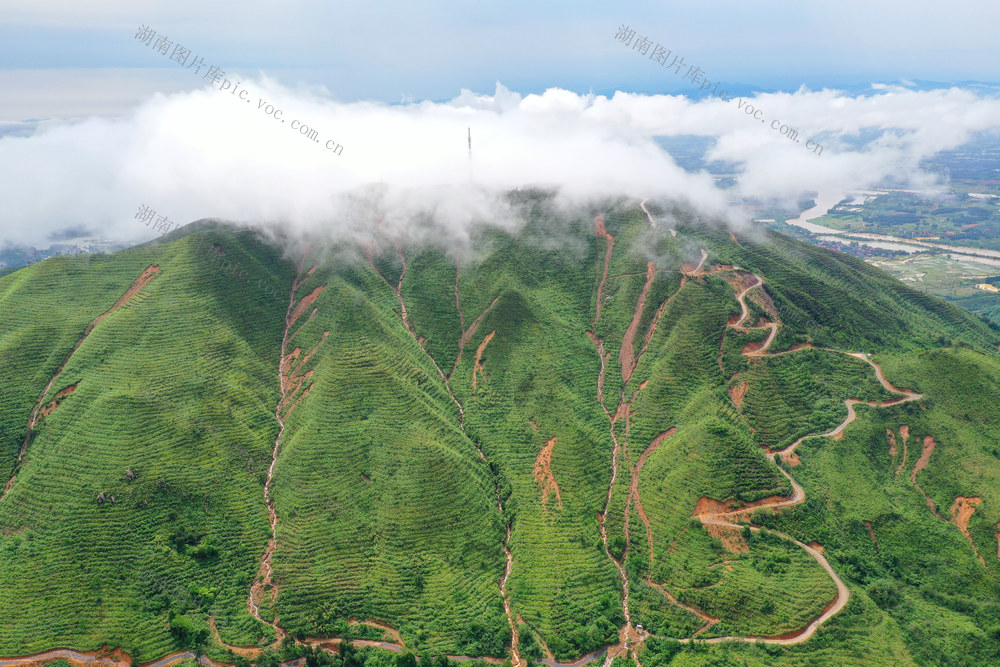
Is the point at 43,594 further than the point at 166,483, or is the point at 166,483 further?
the point at 166,483

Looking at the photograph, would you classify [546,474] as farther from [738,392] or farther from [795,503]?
[795,503]

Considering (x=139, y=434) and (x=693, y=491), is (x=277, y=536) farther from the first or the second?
(x=693, y=491)

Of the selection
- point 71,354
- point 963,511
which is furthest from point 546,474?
point 71,354

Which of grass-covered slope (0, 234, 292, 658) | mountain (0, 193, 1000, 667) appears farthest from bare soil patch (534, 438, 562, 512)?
grass-covered slope (0, 234, 292, 658)

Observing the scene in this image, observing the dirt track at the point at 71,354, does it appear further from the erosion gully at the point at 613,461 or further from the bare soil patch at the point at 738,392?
the bare soil patch at the point at 738,392

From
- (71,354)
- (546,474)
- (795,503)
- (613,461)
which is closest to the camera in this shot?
(795,503)

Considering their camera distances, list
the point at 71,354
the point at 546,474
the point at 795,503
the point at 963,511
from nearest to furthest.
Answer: the point at 963,511
the point at 795,503
the point at 546,474
the point at 71,354

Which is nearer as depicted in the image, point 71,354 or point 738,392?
point 738,392

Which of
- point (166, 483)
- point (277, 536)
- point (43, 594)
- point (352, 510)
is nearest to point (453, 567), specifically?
point (352, 510)

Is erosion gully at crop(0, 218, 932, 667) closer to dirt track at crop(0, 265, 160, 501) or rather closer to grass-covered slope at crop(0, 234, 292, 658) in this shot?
dirt track at crop(0, 265, 160, 501)
